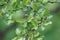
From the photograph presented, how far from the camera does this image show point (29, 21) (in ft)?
2.77

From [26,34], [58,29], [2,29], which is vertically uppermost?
A: [2,29]

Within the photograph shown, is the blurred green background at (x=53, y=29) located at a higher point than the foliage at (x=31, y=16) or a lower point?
higher

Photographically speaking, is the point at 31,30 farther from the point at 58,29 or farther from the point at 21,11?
the point at 58,29

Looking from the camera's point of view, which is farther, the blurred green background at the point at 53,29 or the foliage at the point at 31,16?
the blurred green background at the point at 53,29

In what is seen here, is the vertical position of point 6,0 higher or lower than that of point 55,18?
lower

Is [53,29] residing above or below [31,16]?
above

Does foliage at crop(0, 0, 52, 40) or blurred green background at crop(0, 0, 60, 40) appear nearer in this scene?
foliage at crop(0, 0, 52, 40)

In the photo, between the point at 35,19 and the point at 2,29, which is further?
the point at 2,29

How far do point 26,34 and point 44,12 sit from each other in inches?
4.3

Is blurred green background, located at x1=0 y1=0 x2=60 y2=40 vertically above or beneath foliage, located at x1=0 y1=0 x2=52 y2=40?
above

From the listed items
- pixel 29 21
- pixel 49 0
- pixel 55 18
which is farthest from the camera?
pixel 55 18

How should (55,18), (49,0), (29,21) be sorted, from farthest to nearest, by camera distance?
(55,18), (49,0), (29,21)

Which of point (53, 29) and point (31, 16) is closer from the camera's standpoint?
point (31, 16)

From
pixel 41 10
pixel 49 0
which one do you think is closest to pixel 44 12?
pixel 41 10
